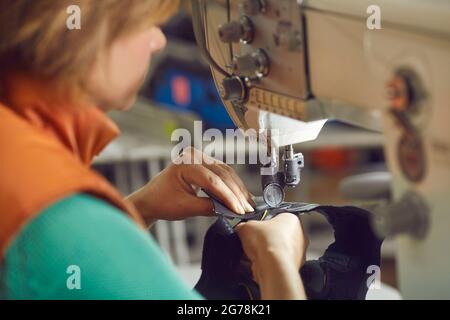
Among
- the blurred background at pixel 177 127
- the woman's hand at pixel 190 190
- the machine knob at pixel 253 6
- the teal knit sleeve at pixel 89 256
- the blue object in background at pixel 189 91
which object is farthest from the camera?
the blue object in background at pixel 189 91

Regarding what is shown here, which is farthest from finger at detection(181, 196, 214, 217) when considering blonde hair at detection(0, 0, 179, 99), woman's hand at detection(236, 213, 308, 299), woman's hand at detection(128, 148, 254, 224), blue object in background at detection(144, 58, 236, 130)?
blue object in background at detection(144, 58, 236, 130)

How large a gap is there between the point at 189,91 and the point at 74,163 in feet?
8.78

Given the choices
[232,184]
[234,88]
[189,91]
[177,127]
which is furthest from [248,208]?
[189,91]

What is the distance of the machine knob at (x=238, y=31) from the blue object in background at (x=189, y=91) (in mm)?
2259

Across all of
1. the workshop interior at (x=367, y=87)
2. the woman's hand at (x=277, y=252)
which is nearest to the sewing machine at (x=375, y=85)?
the workshop interior at (x=367, y=87)

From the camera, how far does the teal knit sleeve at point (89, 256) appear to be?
2.66ft

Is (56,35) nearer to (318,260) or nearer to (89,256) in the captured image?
(89,256)

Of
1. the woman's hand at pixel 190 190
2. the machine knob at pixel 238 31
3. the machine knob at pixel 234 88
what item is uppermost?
the machine knob at pixel 238 31

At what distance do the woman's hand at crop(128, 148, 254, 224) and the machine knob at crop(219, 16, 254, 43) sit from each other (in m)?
0.18

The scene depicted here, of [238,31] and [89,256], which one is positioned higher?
[238,31]

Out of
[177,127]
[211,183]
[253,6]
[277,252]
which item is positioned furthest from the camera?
[177,127]

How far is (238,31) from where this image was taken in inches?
42.5

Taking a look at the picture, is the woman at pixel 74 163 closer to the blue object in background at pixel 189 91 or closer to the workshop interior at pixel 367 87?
the workshop interior at pixel 367 87

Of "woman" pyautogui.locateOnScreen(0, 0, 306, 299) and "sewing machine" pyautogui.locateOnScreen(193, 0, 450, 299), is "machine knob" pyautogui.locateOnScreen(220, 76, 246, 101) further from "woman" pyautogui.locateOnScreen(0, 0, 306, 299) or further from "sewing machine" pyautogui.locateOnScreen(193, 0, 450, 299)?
"woman" pyautogui.locateOnScreen(0, 0, 306, 299)
